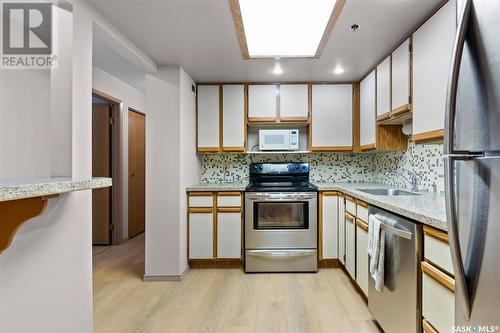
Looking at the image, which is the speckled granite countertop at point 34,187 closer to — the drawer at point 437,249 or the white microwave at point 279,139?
the drawer at point 437,249

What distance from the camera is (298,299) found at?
2.30 m

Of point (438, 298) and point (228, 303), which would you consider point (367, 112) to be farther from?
point (228, 303)

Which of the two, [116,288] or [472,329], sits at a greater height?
[472,329]

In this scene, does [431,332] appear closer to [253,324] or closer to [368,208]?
[368,208]

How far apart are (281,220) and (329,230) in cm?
57

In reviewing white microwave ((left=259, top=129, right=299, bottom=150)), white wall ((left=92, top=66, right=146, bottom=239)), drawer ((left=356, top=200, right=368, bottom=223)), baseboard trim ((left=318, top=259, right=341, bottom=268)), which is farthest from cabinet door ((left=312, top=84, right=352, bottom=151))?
white wall ((left=92, top=66, right=146, bottom=239))

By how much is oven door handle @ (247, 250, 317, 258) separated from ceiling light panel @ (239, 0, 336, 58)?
6.70 ft

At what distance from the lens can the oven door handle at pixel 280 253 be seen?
113 inches

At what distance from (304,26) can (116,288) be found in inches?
112

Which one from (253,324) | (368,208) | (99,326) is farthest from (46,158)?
(368,208)

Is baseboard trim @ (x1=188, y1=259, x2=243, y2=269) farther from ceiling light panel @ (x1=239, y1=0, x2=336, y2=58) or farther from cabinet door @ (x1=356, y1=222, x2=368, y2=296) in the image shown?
ceiling light panel @ (x1=239, y1=0, x2=336, y2=58)

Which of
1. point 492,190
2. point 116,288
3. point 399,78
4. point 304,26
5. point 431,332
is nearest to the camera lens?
point 492,190

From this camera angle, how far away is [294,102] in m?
3.29

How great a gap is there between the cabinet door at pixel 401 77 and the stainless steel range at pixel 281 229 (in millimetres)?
Result: 1226
